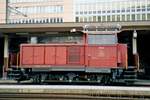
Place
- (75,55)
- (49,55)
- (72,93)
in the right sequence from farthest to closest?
(49,55), (75,55), (72,93)

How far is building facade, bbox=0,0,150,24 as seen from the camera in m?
67.1

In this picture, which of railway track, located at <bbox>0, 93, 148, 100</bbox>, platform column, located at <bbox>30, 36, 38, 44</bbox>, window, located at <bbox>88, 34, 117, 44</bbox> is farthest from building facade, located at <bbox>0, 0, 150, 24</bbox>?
railway track, located at <bbox>0, 93, 148, 100</bbox>

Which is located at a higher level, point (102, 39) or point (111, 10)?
point (111, 10)

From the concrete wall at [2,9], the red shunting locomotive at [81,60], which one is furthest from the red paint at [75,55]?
the concrete wall at [2,9]

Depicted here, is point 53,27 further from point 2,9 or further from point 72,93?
point 2,9

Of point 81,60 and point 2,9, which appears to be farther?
point 2,9

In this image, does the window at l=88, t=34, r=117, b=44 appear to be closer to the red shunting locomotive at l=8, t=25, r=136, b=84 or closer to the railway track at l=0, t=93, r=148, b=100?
the red shunting locomotive at l=8, t=25, r=136, b=84

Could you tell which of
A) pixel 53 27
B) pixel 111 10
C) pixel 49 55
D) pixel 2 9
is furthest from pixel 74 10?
pixel 49 55

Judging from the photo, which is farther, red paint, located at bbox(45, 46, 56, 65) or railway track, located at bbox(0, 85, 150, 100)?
red paint, located at bbox(45, 46, 56, 65)

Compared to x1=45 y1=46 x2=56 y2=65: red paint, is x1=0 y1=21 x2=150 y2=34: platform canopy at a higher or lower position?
higher

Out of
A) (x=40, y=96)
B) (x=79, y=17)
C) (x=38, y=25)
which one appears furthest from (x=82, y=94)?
(x=79, y=17)

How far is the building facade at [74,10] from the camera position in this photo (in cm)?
6706

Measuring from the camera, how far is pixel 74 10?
6969cm

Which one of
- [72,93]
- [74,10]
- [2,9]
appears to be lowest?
[72,93]
